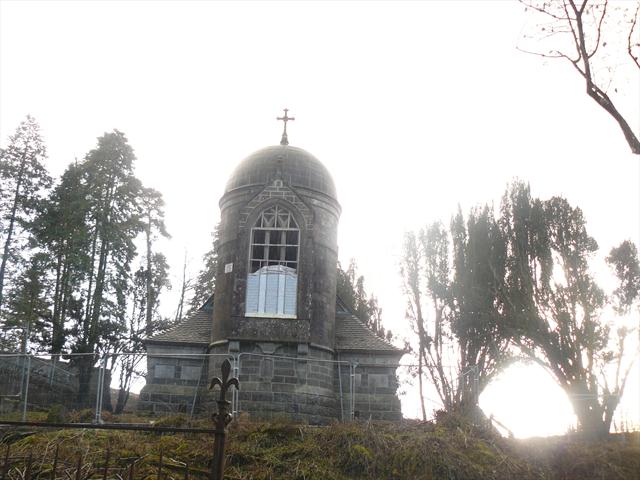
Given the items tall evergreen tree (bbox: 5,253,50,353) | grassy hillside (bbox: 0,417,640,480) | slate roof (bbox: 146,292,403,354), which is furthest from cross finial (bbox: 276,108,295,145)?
tall evergreen tree (bbox: 5,253,50,353)

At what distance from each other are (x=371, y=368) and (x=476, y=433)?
5995 mm

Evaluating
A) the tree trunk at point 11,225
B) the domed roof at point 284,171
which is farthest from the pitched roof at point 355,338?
the tree trunk at point 11,225

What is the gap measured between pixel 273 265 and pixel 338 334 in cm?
327

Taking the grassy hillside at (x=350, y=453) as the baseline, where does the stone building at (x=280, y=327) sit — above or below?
above

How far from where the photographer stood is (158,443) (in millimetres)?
11461

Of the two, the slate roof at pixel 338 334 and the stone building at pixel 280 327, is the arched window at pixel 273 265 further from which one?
the slate roof at pixel 338 334

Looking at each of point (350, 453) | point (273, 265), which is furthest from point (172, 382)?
point (350, 453)

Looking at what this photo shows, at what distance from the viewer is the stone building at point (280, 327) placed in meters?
17.3

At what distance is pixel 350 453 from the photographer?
11172 mm

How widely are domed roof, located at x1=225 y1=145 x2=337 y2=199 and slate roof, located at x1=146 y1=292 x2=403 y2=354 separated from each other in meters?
4.27

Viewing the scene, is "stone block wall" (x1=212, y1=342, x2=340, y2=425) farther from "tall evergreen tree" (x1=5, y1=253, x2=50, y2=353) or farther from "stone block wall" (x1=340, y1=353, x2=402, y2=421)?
"tall evergreen tree" (x1=5, y1=253, x2=50, y2=353)

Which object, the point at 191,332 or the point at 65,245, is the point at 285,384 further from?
the point at 65,245

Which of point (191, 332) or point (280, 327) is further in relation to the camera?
point (191, 332)

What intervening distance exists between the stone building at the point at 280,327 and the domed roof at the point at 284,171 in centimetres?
4
